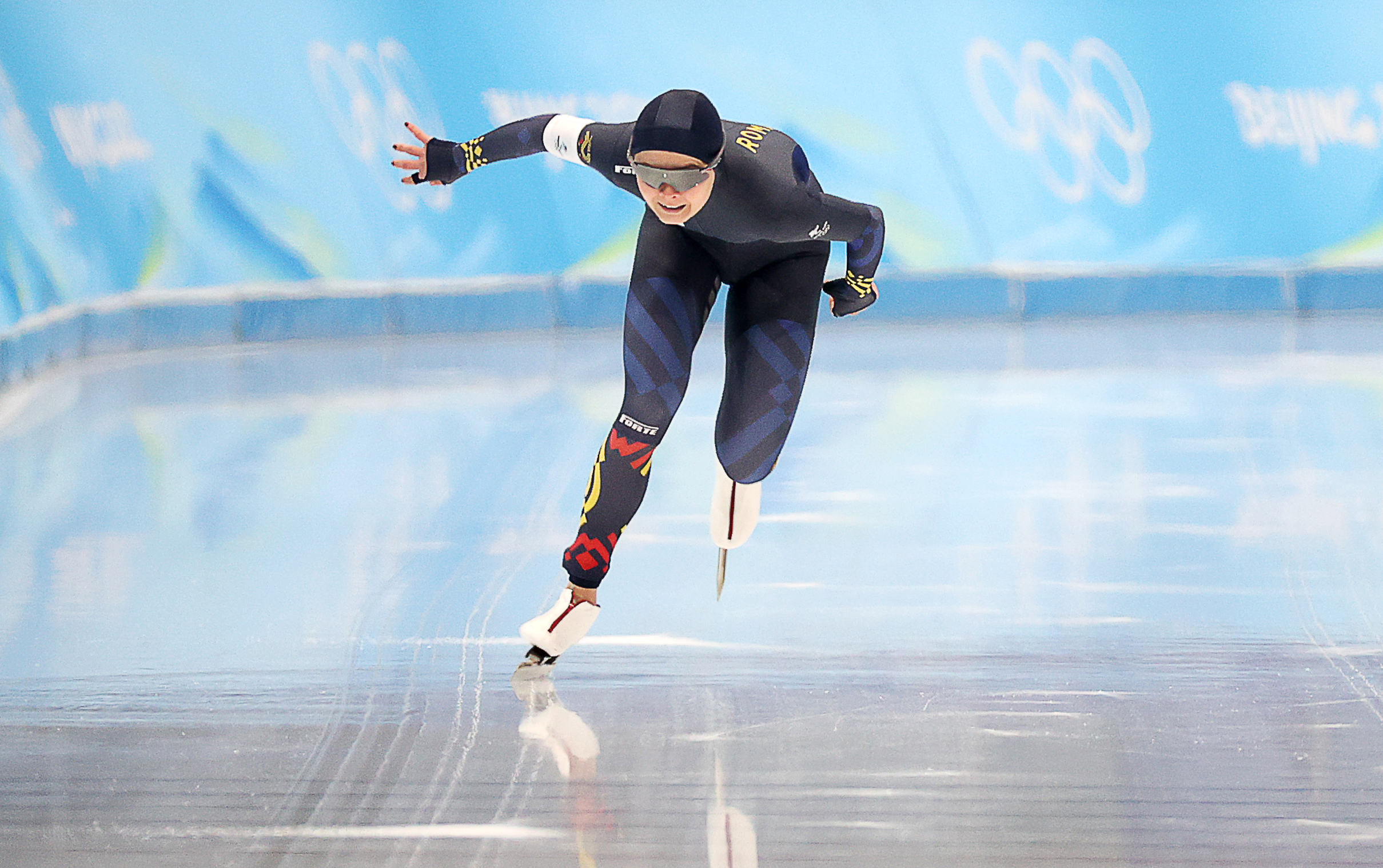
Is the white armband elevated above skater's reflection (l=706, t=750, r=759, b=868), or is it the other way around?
the white armband

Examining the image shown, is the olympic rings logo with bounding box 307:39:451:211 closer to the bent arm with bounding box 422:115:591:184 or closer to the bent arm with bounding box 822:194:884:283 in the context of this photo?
the bent arm with bounding box 422:115:591:184

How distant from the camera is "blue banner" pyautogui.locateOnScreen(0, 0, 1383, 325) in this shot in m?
7.89

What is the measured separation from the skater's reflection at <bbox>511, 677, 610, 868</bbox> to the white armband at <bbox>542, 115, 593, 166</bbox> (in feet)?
3.40

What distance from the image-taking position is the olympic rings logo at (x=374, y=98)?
7.93m

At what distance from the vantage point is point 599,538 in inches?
117

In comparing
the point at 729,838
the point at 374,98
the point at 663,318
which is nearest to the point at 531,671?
the point at 663,318

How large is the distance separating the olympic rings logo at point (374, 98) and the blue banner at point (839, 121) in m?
0.01

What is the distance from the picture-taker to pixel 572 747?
2.54 metres

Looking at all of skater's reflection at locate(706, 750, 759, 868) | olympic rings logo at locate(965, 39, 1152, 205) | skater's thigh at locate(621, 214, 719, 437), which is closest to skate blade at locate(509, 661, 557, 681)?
skater's thigh at locate(621, 214, 719, 437)

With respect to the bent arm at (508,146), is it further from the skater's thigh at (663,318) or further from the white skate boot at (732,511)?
the white skate boot at (732,511)

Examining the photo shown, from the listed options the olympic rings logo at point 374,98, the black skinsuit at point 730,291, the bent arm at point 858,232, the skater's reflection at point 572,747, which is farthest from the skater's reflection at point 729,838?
the olympic rings logo at point 374,98

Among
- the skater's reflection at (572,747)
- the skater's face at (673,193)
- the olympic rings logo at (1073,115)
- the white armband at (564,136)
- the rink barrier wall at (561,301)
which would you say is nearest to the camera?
the skater's reflection at (572,747)

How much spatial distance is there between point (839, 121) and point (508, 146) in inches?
218

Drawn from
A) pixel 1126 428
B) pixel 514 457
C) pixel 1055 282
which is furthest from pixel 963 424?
pixel 1055 282
